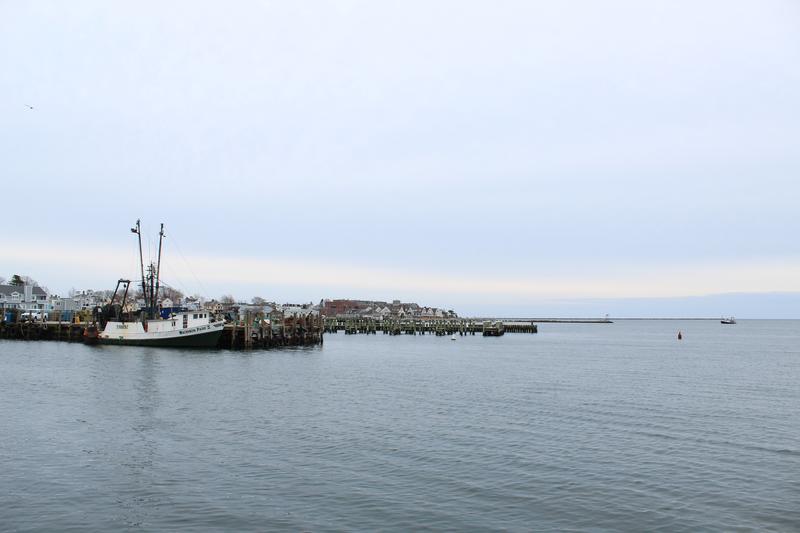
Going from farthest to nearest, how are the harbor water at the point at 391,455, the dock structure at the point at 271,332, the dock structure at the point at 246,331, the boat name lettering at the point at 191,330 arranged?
the dock structure at the point at 246,331 → the dock structure at the point at 271,332 → the boat name lettering at the point at 191,330 → the harbor water at the point at 391,455

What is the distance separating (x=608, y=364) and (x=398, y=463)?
52406 millimetres

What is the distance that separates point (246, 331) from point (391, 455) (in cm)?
5795

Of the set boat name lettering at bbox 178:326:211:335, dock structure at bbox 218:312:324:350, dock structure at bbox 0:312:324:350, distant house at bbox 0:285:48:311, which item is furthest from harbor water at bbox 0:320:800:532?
distant house at bbox 0:285:48:311

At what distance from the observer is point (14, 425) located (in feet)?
90.7

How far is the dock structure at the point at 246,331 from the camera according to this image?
8138 centimetres

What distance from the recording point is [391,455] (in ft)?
76.5

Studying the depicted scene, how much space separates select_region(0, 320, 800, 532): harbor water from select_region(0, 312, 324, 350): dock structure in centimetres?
3345

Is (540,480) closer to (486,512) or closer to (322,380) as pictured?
(486,512)

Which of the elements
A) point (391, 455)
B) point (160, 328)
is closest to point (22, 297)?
point (160, 328)

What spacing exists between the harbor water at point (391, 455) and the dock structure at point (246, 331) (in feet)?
110

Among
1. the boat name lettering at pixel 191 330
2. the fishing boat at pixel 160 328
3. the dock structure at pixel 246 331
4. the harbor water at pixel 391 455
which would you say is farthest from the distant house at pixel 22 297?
the harbor water at pixel 391 455

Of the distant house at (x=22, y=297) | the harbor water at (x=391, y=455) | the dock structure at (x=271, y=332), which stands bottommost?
the harbor water at (x=391, y=455)

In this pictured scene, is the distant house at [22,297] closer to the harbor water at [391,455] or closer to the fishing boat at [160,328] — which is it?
the fishing boat at [160,328]

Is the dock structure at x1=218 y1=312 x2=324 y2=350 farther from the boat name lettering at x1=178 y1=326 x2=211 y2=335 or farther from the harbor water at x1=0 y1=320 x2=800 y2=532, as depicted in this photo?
the harbor water at x1=0 y1=320 x2=800 y2=532
